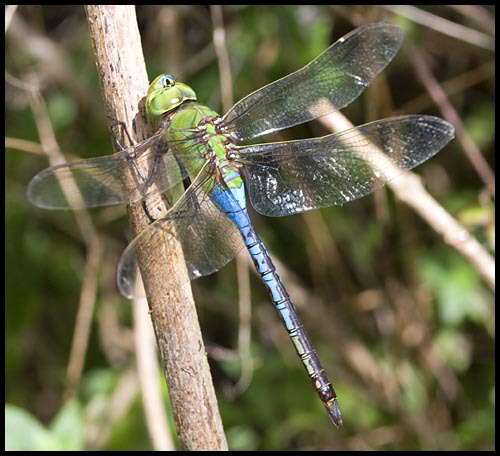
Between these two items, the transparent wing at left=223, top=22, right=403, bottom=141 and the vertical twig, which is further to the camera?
the transparent wing at left=223, top=22, right=403, bottom=141

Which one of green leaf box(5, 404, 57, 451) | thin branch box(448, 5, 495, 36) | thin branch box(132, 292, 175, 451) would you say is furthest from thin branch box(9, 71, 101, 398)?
thin branch box(448, 5, 495, 36)

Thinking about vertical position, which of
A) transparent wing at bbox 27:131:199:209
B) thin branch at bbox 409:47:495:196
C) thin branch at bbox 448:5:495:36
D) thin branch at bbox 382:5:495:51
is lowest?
transparent wing at bbox 27:131:199:209

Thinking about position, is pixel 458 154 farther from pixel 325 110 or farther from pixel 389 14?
pixel 325 110

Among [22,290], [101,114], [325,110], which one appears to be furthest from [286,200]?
[22,290]

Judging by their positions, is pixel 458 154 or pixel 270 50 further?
pixel 458 154

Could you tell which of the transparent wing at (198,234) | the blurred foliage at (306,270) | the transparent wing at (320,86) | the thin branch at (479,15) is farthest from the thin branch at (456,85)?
the transparent wing at (198,234)

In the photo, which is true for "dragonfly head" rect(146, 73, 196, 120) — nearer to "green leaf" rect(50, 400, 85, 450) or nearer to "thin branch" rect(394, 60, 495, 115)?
"green leaf" rect(50, 400, 85, 450)
